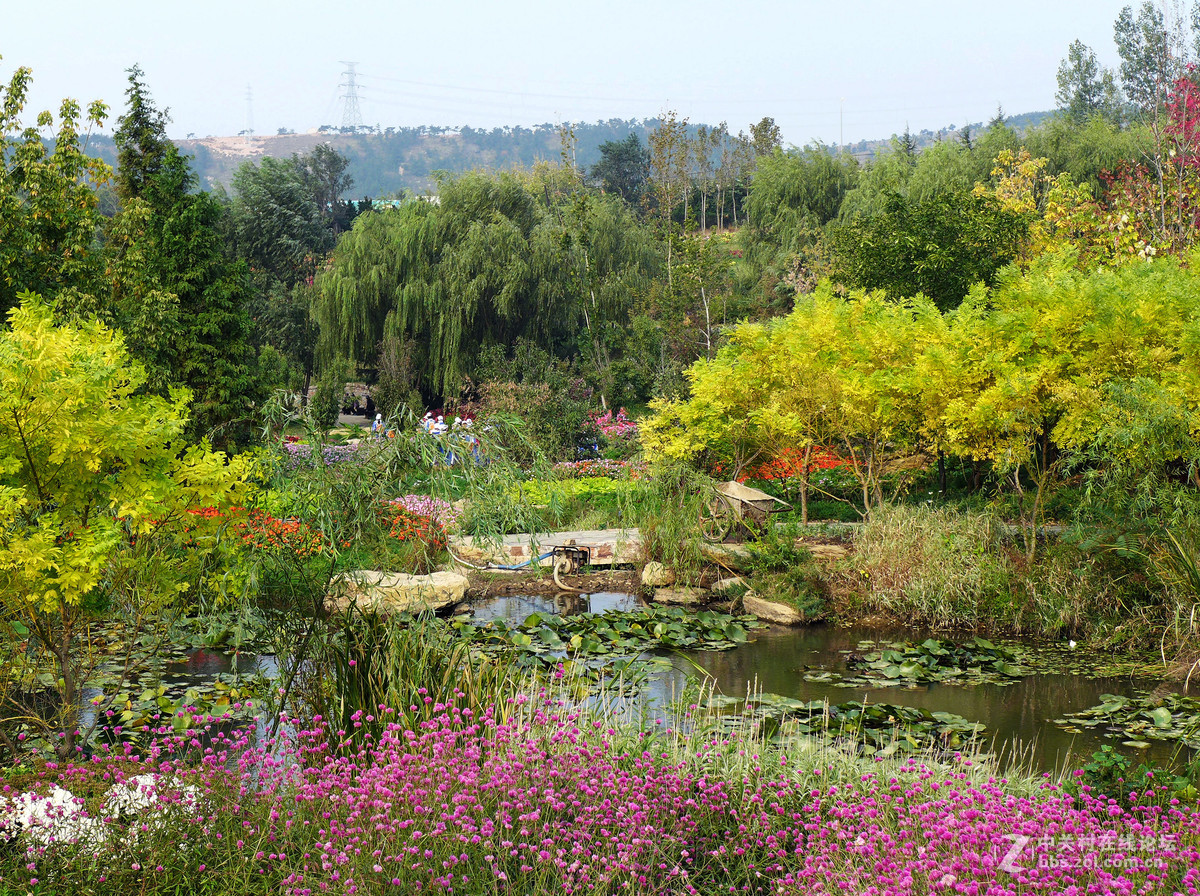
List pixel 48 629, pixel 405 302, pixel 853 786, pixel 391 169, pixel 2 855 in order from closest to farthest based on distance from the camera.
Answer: pixel 2 855 < pixel 853 786 < pixel 48 629 < pixel 405 302 < pixel 391 169

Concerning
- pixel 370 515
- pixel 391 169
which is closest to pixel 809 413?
pixel 370 515

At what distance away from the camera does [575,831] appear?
11.2ft

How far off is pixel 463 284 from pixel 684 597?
45.5 feet

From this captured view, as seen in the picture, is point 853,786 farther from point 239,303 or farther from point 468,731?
point 239,303

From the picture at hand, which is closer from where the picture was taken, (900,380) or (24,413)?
(24,413)

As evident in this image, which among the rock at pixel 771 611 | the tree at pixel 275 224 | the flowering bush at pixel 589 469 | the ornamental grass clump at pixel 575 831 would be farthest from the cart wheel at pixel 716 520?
the tree at pixel 275 224

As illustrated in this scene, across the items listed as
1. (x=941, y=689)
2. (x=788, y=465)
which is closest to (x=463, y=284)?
(x=788, y=465)

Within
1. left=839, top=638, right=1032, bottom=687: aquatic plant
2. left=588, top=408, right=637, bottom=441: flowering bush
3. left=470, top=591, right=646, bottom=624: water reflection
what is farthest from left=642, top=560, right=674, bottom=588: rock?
left=588, top=408, right=637, bottom=441: flowering bush

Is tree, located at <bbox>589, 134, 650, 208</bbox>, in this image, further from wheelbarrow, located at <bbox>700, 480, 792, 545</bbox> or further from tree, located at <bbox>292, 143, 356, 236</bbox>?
wheelbarrow, located at <bbox>700, 480, 792, 545</bbox>

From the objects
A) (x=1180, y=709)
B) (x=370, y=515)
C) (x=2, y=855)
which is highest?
(x=370, y=515)

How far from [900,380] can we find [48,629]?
28.2ft

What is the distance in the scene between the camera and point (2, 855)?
13.1 ft

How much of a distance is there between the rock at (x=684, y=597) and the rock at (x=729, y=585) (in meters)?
0.16

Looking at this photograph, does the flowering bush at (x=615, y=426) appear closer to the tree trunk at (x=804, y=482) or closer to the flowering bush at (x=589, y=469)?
the flowering bush at (x=589, y=469)
